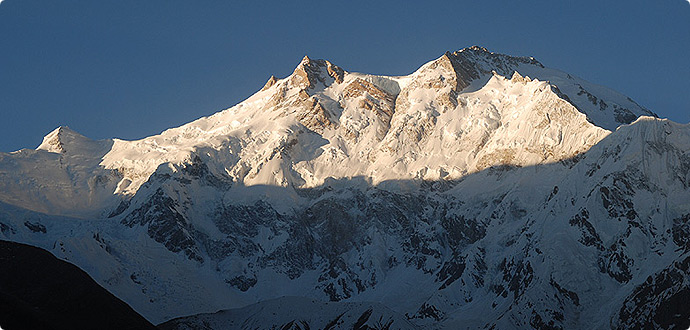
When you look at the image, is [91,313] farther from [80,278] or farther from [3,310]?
[3,310]

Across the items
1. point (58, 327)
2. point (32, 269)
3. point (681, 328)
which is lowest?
point (681, 328)

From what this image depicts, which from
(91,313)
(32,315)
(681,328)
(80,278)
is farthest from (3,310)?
(681,328)

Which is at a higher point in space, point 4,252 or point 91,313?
point 4,252

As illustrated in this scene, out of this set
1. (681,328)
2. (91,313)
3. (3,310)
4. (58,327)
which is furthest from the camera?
(681,328)

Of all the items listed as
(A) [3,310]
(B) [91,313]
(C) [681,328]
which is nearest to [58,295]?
(B) [91,313]

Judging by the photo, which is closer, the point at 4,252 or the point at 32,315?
the point at 32,315

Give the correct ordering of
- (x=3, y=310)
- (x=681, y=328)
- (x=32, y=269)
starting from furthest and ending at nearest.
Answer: (x=681, y=328), (x=32, y=269), (x=3, y=310)

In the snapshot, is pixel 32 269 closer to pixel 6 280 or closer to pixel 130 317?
pixel 6 280
